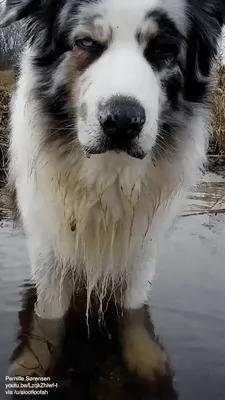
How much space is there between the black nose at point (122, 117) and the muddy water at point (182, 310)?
1.29m

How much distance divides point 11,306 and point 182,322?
1.10 m

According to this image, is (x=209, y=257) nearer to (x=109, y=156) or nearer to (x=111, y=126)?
(x=109, y=156)

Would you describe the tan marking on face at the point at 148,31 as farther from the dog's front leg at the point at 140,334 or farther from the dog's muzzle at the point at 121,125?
the dog's front leg at the point at 140,334

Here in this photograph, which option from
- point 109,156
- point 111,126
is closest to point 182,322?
point 109,156

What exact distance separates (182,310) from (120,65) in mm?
1820

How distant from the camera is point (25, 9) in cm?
312

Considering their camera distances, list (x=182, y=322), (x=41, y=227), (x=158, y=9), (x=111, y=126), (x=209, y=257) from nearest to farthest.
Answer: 1. (x=111, y=126)
2. (x=158, y=9)
3. (x=41, y=227)
4. (x=182, y=322)
5. (x=209, y=257)

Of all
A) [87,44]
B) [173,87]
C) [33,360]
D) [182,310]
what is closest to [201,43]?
[173,87]

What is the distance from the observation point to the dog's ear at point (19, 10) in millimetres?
3123

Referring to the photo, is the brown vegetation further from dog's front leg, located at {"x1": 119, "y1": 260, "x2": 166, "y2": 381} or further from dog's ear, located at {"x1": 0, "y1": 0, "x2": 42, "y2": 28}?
dog's front leg, located at {"x1": 119, "y1": 260, "x2": 166, "y2": 381}

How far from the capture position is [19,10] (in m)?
A: 3.12

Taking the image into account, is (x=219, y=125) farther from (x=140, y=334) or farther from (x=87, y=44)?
(x=87, y=44)

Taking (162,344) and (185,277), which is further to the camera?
(185,277)

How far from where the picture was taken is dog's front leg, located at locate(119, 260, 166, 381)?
10.2 feet
